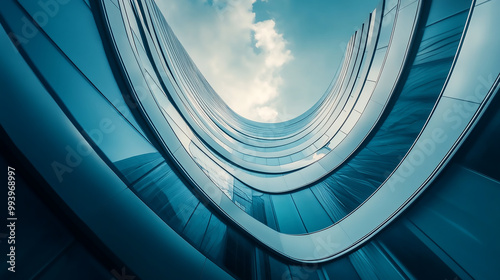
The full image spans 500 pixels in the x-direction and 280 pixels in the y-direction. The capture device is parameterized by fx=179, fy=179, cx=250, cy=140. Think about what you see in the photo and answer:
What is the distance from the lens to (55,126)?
2.42 metres

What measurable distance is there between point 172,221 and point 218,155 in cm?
937

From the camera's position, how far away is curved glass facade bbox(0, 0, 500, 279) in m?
2.31

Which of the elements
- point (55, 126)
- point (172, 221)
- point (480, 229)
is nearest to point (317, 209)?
point (480, 229)

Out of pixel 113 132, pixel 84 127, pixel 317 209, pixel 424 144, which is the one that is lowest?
pixel 84 127

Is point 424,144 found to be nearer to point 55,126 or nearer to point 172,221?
point 172,221

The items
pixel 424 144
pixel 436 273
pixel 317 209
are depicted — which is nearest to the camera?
pixel 436 273

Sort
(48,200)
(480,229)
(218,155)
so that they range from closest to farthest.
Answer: (48,200), (480,229), (218,155)

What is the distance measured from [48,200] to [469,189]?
24.0 ft

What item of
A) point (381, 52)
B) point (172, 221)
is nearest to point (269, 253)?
point (172, 221)

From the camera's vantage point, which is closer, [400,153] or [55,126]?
[55,126]

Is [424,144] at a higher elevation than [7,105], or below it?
higher

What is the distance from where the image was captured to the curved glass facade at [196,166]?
231 centimetres

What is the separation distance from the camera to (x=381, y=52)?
334 inches

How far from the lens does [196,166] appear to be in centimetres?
683
